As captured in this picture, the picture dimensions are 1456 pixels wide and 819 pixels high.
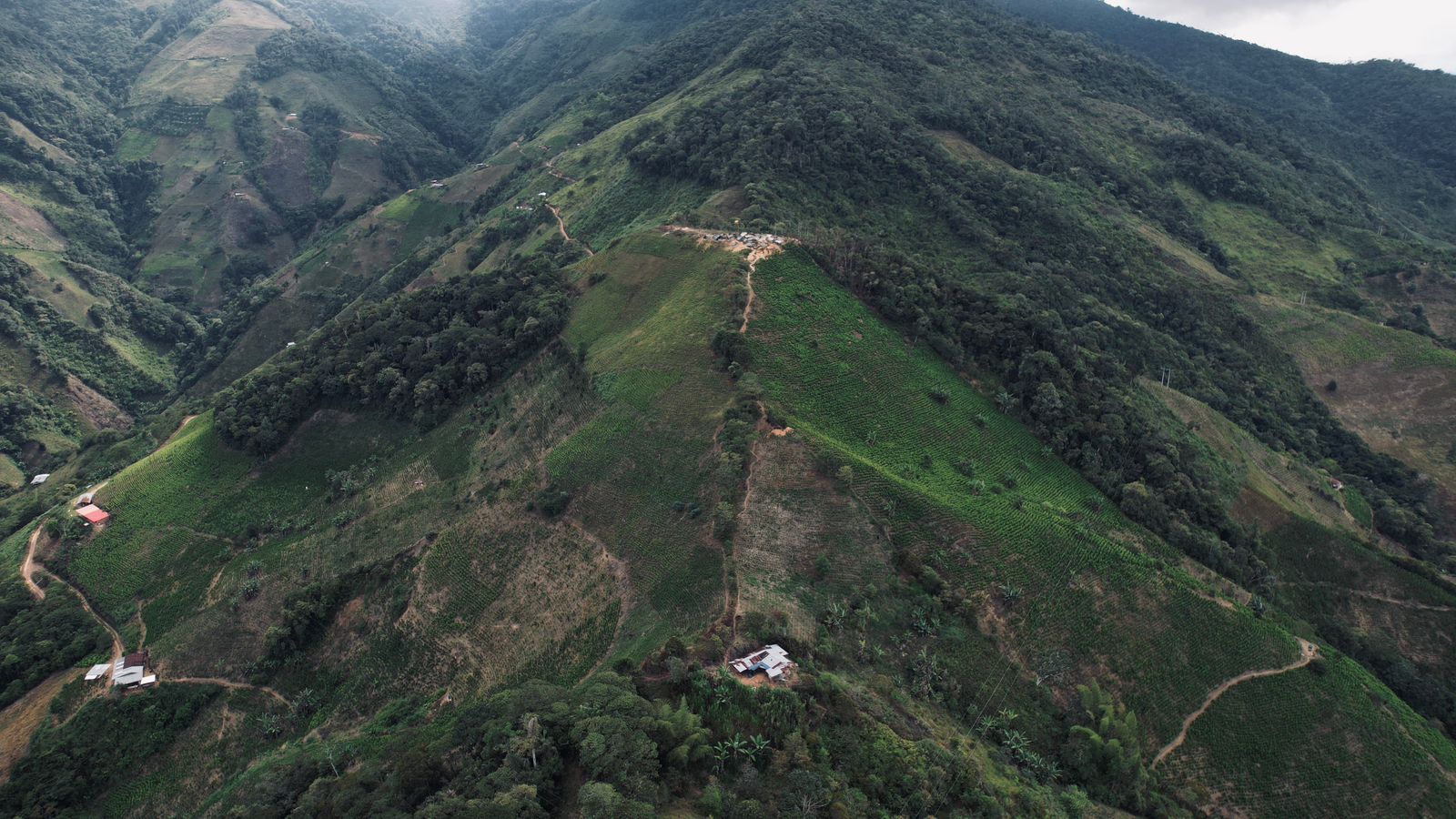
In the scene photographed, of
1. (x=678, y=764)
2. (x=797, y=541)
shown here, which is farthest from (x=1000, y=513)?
(x=678, y=764)

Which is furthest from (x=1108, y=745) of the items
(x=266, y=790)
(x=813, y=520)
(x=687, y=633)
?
(x=266, y=790)

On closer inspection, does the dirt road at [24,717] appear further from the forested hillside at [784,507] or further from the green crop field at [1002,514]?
the green crop field at [1002,514]

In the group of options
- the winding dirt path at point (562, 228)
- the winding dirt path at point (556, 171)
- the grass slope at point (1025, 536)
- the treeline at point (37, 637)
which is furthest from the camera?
the winding dirt path at point (556, 171)

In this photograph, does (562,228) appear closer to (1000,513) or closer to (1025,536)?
(1000,513)

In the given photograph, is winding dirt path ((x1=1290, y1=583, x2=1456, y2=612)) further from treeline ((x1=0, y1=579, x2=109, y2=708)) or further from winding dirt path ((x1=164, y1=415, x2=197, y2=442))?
winding dirt path ((x1=164, y1=415, x2=197, y2=442))

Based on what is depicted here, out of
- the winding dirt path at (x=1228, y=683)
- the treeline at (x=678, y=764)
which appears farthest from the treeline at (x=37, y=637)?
the winding dirt path at (x=1228, y=683)

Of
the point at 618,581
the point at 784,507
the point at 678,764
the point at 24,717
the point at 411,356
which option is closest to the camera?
the point at 678,764

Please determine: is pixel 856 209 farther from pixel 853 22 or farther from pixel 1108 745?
pixel 1108 745
